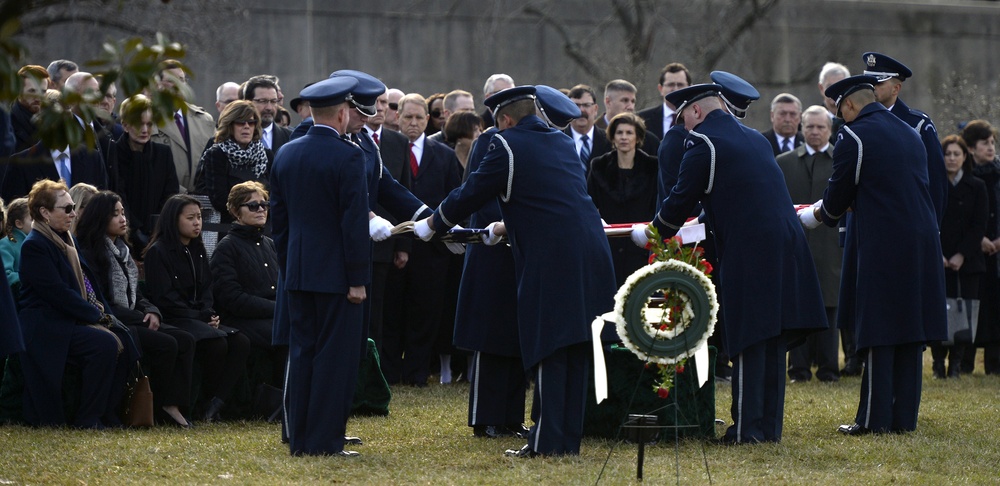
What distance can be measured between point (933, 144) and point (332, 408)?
4.51 metres

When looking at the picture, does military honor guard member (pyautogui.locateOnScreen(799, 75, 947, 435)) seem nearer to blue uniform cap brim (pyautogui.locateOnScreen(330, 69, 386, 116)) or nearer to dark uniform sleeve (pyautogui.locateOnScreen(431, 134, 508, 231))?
dark uniform sleeve (pyautogui.locateOnScreen(431, 134, 508, 231))

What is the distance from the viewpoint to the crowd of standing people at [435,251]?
7.56m

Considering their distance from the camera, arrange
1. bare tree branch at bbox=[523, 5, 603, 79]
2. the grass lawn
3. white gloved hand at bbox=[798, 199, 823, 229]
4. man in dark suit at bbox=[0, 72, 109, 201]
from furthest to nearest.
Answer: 1. bare tree branch at bbox=[523, 5, 603, 79]
2. man in dark suit at bbox=[0, 72, 109, 201]
3. white gloved hand at bbox=[798, 199, 823, 229]
4. the grass lawn

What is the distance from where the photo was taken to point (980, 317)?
12781 millimetres

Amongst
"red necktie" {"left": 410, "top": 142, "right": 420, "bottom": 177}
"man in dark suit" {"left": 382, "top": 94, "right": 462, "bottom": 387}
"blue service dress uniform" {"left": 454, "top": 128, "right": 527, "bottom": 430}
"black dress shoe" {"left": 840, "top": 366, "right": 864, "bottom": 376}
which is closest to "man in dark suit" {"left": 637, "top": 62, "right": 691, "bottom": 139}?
"man in dark suit" {"left": 382, "top": 94, "right": 462, "bottom": 387}

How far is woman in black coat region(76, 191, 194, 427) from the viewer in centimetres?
934

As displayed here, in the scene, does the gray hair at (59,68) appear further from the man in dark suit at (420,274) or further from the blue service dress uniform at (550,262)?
the blue service dress uniform at (550,262)

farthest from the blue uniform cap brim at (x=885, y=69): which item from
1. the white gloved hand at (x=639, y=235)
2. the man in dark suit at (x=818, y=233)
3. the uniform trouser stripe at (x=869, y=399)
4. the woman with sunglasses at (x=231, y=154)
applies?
the woman with sunglasses at (x=231, y=154)

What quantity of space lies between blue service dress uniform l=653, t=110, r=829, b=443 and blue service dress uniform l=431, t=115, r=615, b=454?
31.2 inches

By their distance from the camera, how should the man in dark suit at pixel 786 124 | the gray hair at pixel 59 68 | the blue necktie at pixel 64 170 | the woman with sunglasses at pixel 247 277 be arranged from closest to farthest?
1. the woman with sunglasses at pixel 247 277
2. the blue necktie at pixel 64 170
3. the gray hair at pixel 59 68
4. the man in dark suit at pixel 786 124

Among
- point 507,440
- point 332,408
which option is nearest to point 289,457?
point 332,408

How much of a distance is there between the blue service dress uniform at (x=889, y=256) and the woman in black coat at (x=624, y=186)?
2858mm

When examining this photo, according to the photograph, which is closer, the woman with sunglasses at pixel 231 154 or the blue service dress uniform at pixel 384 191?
the blue service dress uniform at pixel 384 191

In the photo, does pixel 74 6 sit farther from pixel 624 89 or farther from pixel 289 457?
pixel 289 457
